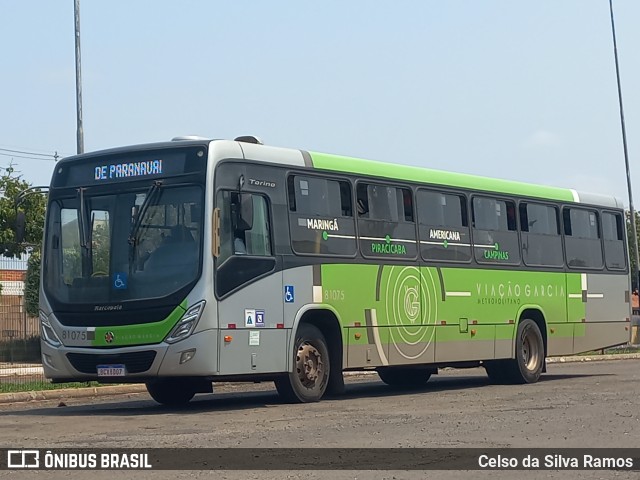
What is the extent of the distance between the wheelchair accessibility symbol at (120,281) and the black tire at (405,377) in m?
7.34

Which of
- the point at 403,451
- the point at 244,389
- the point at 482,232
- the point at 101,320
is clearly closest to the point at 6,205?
the point at 244,389

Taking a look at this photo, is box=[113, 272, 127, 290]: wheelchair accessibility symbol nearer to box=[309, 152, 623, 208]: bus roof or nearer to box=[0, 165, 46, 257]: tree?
box=[309, 152, 623, 208]: bus roof

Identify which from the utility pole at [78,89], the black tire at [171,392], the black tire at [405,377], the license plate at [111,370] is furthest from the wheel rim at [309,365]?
the utility pole at [78,89]

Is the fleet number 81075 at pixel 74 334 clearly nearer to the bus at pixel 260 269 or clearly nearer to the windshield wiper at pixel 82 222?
the bus at pixel 260 269

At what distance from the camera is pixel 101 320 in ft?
53.6

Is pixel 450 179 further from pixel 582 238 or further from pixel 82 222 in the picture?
pixel 82 222

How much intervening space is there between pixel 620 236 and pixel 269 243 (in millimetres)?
11187

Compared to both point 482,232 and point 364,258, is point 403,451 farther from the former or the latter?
point 482,232

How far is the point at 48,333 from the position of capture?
1698cm

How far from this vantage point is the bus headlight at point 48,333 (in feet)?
55.1

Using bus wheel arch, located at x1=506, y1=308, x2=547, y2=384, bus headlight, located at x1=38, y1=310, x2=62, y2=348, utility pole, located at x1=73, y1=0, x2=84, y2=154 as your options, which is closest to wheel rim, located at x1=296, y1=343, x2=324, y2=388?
bus headlight, located at x1=38, y1=310, x2=62, y2=348

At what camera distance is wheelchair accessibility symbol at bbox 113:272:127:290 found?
53.2ft

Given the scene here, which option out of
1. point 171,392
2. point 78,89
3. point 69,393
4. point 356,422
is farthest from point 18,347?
point 356,422

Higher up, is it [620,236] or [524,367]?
[620,236]
